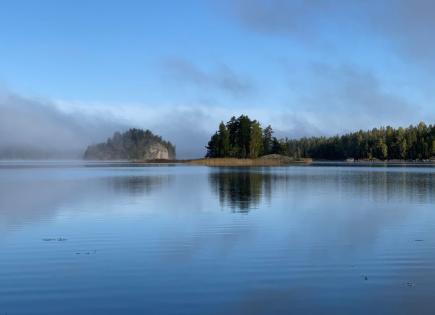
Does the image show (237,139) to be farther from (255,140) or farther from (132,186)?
(132,186)

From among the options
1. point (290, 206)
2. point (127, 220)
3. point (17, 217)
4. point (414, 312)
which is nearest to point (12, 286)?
point (414, 312)

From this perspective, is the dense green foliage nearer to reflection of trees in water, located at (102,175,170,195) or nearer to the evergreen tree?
the evergreen tree

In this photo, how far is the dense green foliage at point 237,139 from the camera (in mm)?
169500

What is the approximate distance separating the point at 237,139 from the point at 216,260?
15802cm

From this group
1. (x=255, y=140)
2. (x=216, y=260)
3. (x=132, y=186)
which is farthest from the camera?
(x=255, y=140)

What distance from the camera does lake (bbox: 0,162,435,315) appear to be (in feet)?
39.8

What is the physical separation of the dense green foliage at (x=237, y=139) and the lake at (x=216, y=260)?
448ft

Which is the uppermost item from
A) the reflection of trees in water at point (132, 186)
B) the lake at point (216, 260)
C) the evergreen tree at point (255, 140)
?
the evergreen tree at point (255, 140)

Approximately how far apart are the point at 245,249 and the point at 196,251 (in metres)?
1.83

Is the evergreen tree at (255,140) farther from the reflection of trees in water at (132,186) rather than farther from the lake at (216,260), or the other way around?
the lake at (216,260)

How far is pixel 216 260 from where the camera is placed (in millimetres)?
17047

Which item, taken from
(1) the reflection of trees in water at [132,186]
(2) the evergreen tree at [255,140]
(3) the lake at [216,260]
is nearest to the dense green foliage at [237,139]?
(2) the evergreen tree at [255,140]

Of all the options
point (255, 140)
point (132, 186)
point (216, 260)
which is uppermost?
point (255, 140)

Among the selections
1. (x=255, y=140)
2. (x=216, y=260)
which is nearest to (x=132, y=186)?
(x=216, y=260)
